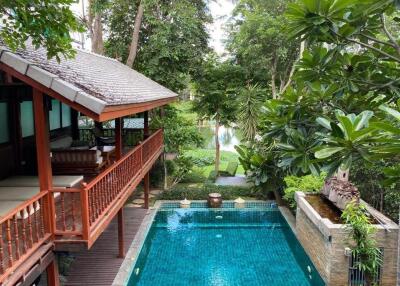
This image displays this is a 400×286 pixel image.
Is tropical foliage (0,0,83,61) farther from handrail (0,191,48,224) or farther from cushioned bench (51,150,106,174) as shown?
cushioned bench (51,150,106,174)

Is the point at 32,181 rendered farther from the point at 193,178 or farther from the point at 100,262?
the point at 193,178

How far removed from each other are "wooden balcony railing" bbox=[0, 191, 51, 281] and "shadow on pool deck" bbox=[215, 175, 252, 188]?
12.6m

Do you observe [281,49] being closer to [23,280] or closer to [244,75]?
[244,75]

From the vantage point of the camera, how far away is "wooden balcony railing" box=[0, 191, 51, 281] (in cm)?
484

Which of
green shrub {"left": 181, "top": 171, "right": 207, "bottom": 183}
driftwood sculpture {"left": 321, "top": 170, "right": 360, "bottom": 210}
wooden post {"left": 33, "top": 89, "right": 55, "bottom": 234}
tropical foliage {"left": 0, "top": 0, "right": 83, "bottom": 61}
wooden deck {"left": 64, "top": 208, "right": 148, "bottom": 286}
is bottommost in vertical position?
wooden deck {"left": 64, "top": 208, "right": 148, "bottom": 286}

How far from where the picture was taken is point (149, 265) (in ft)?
34.7

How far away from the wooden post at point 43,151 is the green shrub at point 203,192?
1033cm

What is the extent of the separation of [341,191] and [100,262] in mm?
7136

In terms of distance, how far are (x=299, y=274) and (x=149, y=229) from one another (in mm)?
5306

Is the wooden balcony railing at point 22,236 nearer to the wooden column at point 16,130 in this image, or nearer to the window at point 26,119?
the wooden column at point 16,130

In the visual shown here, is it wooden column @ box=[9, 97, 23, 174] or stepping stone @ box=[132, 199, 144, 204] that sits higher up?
wooden column @ box=[9, 97, 23, 174]

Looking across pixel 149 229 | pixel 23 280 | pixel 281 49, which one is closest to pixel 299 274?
pixel 149 229

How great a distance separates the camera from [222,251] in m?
11.7

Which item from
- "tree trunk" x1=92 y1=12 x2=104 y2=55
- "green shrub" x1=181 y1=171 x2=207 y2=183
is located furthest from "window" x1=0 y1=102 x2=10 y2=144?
"tree trunk" x1=92 y1=12 x2=104 y2=55
